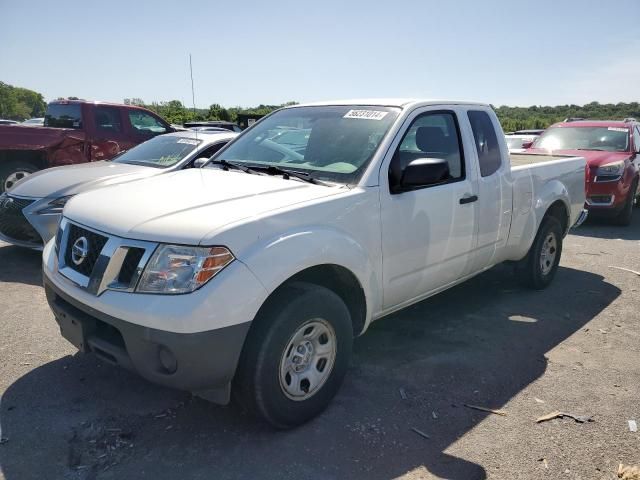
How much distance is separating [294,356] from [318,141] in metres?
1.63

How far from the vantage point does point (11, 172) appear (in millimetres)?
8312

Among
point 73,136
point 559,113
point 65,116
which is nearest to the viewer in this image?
point 73,136

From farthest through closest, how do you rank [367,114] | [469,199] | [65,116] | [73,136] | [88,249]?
1. [65,116]
2. [73,136]
3. [469,199]
4. [367,114]
5. [88,249]

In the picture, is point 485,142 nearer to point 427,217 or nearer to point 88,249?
point 427,217

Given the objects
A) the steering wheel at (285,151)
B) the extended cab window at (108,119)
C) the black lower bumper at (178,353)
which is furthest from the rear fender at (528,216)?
the extended cab window at (108,119)

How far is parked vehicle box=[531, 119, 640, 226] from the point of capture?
29.7ft

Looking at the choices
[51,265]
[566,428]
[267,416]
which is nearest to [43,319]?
[51,265]

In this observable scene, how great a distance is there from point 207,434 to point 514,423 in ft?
5.84

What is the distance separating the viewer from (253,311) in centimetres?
260

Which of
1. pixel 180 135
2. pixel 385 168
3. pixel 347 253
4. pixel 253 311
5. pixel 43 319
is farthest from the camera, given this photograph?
pixel 180 135

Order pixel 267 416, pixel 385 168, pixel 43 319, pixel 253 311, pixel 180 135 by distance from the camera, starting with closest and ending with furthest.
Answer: pixel 253 311 → pixel 267 416 → pixel 385 168 → pixel 43 319 → pixel 180 135

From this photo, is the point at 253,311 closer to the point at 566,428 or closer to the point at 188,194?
the point at 188,194

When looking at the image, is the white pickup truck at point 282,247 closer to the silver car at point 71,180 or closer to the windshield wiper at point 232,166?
the windshield wiper at point 232,166

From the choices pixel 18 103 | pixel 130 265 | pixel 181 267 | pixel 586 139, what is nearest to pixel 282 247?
pixel 181 267
